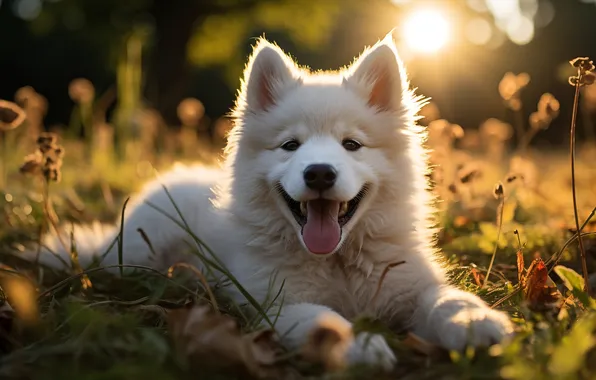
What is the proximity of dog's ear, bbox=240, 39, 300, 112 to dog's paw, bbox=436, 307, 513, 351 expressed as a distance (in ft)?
4.28

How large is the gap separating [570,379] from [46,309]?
1.80 m

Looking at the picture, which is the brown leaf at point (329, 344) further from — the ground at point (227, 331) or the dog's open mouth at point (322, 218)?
the dog's open mouth at point (322, 218)

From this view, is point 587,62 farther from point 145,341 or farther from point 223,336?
point 145,341

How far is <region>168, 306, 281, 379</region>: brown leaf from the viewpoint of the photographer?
64.6 inches

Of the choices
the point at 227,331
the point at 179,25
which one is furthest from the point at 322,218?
the point at 179,25

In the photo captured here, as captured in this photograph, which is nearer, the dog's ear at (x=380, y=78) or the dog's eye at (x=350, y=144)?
the dog's eye at (x=350, y=144)

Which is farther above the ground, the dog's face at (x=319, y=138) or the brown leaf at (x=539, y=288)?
the dog's face at (x=319, y=138)

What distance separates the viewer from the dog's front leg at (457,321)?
6.25 ft

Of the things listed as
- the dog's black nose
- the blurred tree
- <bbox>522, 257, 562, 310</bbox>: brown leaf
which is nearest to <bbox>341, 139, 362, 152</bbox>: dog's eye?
the dog's black nose

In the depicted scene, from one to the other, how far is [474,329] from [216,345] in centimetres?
77

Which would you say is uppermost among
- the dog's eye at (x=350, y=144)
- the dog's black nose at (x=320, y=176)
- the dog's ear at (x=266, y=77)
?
the dog's ear at (x=266, y=77)

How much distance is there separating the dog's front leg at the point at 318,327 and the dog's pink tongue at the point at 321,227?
0.28 meters

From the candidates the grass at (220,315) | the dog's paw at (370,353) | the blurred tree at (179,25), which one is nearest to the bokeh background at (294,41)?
the blurred tree at (179,25)

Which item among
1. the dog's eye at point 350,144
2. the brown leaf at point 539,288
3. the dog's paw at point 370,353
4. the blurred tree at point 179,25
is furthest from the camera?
the blurred tree at point 179,25
